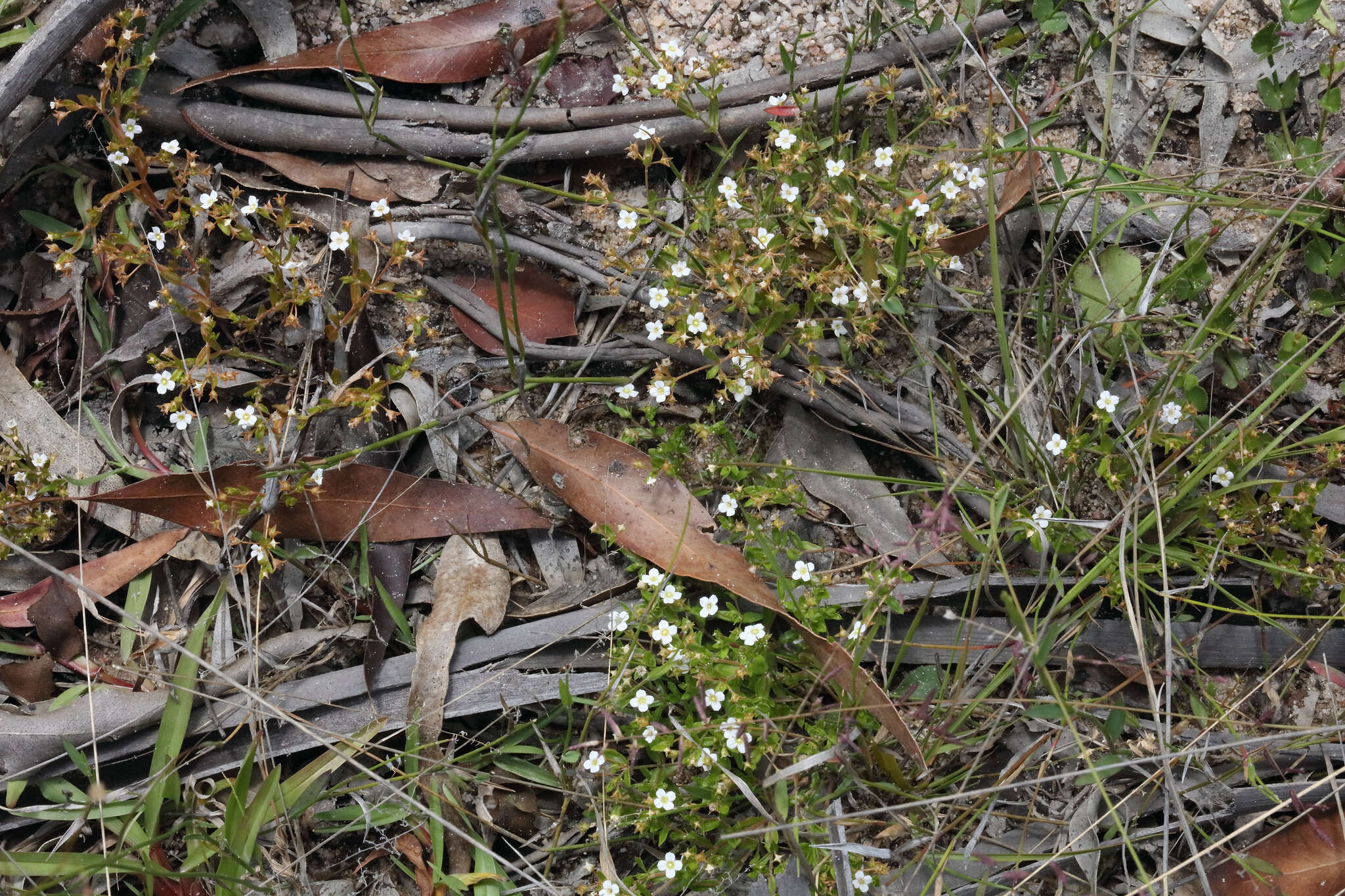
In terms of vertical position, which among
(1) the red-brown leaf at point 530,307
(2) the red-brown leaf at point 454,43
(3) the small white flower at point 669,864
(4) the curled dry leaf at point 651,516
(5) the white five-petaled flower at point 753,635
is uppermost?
(2) the red-brown leaf at point 454,43

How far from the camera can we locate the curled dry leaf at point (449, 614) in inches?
103

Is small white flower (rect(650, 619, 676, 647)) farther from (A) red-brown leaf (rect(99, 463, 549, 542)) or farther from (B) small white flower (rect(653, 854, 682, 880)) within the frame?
(A) red-brown leaf (rect(99, 463, 549, 542))

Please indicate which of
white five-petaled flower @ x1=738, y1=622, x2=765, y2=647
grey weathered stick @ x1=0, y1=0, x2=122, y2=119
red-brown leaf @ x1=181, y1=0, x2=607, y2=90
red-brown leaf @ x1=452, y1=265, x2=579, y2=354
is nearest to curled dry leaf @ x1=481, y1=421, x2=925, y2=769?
white five-petaled flower @ x1=738, y1=622, x2=765, y2=647

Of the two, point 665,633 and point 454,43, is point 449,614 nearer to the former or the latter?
point 665,633

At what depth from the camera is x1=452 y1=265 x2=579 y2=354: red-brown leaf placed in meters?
2.91

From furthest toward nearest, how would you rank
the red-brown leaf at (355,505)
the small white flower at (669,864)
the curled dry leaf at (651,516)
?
the red-brown leaf at (355,505) → the curled dry leaf at (651,516) → the small white flower at (669,864)

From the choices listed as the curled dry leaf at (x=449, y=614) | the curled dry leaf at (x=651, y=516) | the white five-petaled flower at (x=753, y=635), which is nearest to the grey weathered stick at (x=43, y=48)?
the curled dry leaf at (x=651, y=516)

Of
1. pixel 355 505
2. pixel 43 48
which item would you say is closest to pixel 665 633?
pixel 355 505

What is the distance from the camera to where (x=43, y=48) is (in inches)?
104

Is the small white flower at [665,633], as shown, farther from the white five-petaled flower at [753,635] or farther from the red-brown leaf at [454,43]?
the red-brown leaf at [454,43]

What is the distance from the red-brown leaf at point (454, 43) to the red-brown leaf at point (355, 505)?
1298 mm

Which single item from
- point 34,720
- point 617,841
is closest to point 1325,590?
point 617,841

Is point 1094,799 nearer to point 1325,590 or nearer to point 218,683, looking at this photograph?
point 1325,590

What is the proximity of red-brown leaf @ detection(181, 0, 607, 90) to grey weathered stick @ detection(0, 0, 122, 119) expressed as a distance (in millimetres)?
397
